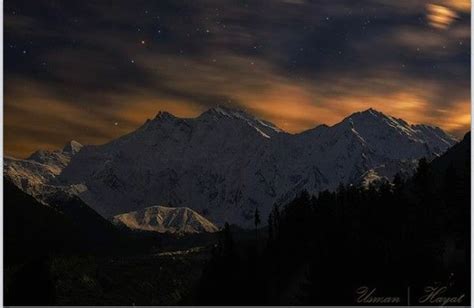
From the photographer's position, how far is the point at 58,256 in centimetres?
19900

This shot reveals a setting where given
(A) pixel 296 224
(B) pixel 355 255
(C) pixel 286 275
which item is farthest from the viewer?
(A) pixel 296 224

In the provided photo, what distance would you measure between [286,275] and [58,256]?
139 meters

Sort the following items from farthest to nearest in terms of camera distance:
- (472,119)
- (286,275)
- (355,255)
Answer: (286,275) → (355,255) → (472,119)

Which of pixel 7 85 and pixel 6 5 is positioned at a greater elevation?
pixel 6 5

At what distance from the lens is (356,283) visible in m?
26.9

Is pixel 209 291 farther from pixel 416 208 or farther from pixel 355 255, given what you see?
pixel 416 208

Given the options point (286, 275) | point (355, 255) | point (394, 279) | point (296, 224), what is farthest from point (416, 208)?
point (394, 279)

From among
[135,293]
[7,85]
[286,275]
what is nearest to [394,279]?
[7,85]

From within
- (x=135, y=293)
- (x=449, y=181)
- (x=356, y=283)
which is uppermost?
(x=449, y=181)

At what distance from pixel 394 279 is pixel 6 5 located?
18118 millimetres

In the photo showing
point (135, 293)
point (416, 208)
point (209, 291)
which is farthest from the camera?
point (135, 293)

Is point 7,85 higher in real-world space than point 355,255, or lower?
higher

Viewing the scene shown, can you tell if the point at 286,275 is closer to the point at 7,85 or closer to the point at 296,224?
the point at 296,224

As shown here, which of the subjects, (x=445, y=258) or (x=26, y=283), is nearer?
(x=26, y=283)
